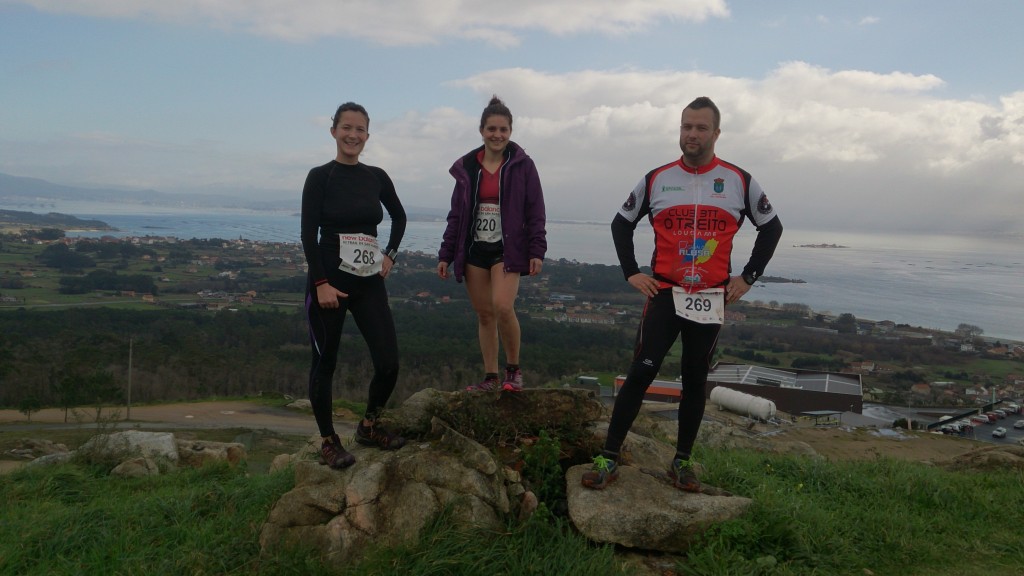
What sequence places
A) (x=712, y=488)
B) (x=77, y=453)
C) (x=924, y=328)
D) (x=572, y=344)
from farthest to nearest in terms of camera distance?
(x=924, y=328) < (x=572, y=344) < (x=77, y=453) < (x=712, y=488)

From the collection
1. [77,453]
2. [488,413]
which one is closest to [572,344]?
[77,453]

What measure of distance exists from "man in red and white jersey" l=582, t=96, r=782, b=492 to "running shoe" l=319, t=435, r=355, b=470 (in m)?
1.49

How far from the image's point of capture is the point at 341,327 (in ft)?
12.7

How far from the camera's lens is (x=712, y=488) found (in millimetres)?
3820

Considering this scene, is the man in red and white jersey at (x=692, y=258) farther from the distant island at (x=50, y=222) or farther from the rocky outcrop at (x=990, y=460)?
the distant island at (x=50, y=222)

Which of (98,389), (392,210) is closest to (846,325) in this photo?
(98,389)

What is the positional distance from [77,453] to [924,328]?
46.3m

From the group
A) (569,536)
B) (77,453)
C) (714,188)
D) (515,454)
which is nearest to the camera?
(569,536)

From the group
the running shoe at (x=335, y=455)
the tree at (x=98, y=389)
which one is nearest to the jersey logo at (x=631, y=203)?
the running shoe at (x=335, y=455)

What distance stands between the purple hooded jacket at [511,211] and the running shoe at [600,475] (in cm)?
138

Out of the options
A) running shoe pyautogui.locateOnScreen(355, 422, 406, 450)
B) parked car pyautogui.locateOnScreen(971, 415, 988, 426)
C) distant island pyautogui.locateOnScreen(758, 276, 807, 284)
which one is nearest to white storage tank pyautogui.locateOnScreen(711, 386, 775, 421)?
parked car pyautogui.locateOnScreen(971, 415, 988, 426)

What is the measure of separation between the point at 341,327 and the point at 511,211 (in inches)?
53.4

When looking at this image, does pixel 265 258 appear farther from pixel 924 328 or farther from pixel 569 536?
pixel 569 536

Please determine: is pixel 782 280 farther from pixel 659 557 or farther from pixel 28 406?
pixel 659 557
